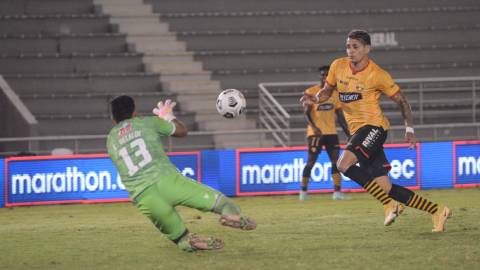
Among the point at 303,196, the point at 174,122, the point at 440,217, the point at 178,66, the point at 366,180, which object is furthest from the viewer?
the point at 178,66

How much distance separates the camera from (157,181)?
508 centimetres

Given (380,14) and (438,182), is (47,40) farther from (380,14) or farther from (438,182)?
(438,182)

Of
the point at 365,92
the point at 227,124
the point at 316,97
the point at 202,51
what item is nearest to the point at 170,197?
the point at 316,97

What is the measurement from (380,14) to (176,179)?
15275 mm

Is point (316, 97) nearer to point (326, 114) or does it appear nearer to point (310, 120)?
point (310, 120)

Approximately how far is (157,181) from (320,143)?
5739 mm

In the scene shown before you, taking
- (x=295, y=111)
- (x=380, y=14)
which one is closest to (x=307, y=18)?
(x=380, y=14)

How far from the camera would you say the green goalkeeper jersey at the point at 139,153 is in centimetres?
513

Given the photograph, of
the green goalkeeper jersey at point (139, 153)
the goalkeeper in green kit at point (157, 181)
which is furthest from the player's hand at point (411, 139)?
the green goalkeeper jersey at point (139, 153)

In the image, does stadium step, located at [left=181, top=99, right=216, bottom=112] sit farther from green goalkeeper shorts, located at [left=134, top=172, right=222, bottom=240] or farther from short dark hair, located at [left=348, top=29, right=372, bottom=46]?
green goalkeeper shorts, located at [left=134, top=172, right=222, bottom=240]

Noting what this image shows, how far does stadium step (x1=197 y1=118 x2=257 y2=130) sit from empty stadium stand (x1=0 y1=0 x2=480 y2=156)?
1.2 inches

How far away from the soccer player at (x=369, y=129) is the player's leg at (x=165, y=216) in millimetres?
1821

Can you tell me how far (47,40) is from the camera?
17188 mm

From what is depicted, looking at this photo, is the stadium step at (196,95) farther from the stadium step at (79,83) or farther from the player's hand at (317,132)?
the player's hand at (317,132)
